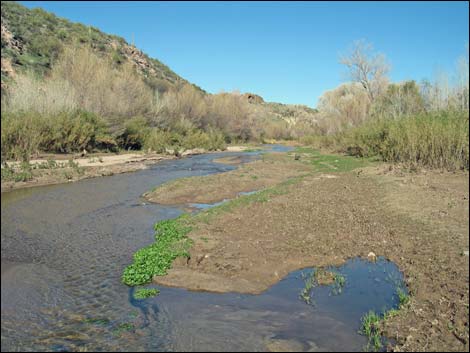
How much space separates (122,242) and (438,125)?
15147mm

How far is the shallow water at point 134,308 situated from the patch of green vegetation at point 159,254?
1.01 ft

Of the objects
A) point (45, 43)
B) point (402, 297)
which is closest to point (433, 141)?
point (402, 297)

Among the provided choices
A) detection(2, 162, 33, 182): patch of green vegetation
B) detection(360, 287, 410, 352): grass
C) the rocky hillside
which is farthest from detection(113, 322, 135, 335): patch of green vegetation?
the rocky hillside

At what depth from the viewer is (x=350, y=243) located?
9.21m

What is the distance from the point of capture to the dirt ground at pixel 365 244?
5598mm

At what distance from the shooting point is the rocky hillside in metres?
50.7

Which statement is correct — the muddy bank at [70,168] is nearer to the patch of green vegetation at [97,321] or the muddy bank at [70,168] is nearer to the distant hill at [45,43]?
the patch of green vegetation at [97,321]

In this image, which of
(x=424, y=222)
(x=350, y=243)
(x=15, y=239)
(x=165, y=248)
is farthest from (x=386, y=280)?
(x=15, y=239)

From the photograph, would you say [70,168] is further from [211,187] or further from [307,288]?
[307,288]

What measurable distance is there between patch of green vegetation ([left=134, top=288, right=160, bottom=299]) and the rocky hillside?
128ft

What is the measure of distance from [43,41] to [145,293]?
207 ft

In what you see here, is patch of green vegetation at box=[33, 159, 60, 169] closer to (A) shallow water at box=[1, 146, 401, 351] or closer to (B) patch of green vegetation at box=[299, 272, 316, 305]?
(A) shallow water at box=[1, 146, 401, 351]

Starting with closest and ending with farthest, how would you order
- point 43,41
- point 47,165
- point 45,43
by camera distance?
point 47,165 → point 45,43 → point 43,41

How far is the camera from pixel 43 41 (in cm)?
5788
